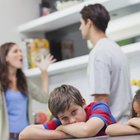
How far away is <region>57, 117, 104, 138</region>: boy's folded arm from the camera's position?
1.00 meters

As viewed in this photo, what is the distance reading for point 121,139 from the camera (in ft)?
2.59

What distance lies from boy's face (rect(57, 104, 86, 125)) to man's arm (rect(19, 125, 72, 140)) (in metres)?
0.05

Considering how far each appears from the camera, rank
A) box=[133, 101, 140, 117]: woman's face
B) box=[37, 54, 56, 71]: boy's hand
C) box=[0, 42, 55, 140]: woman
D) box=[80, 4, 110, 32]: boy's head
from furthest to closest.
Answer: box=[37, 54, 56, 71]: boy's hand < box=[0, 42, 55, 140]: woman < box=[80, 4, 110, 32]: boy's head < box=[133, 101, 140, 117]: woman's face

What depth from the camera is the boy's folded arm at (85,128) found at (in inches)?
39.4

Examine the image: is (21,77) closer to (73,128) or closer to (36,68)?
(36,68)

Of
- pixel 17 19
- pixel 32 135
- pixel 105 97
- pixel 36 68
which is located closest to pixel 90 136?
pixel 32 135

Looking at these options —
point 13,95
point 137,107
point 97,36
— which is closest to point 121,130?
point 137,107

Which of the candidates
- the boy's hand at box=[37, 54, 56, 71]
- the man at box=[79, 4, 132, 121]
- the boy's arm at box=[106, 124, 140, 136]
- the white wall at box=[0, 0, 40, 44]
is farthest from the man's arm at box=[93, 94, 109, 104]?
the white wall at box=[0, 0, 40, 44]

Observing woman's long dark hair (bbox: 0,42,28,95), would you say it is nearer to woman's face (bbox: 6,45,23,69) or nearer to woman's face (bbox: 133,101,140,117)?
woman's face (bbox: 6,45,23,69)

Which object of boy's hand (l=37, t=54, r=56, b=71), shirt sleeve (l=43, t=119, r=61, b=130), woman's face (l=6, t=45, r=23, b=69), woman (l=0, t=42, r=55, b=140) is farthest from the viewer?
boy's hand (l=37, t=54, r=56, b=71)

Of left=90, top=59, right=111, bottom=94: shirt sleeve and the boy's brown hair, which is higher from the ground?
left=90, top=59, right=111, bottom=94: shirt sleeve

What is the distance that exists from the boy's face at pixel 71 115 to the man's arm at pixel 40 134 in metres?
0.05

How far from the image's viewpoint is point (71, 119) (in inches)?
42.4

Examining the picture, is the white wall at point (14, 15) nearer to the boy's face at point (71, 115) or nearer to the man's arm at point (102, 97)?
the man's arm at point (102, 97)
